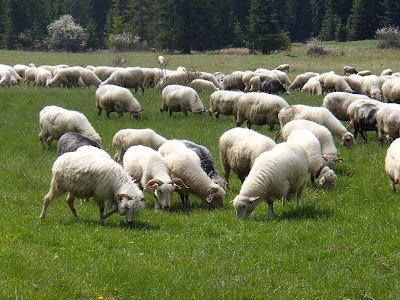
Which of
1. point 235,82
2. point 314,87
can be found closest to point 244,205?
point 314,87

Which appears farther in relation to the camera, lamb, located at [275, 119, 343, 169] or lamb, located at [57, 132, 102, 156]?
lamb, located at [275, 119, 343, 169]

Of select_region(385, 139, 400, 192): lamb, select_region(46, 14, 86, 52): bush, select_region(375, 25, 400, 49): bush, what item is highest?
select_region(375, 25, 400, 49): bush

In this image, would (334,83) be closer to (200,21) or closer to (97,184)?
(97,184)

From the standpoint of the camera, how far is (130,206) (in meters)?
7.62

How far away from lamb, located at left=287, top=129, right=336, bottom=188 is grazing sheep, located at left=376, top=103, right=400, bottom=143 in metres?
3.04

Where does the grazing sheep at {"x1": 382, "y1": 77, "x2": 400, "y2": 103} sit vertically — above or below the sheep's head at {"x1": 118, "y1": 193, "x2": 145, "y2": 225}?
above

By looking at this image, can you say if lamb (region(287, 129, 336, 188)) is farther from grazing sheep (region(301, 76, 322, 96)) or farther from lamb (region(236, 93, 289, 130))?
grazing sheep (region(301, 76, 322, 96))

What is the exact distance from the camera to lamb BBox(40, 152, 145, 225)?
771cm

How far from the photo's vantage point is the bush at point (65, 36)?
68875mm

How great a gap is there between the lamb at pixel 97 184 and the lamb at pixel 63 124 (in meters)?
4.73

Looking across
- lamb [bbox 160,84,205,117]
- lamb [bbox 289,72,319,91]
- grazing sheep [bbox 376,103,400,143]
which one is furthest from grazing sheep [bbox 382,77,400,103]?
lamb [bbox 289,72,319,91]

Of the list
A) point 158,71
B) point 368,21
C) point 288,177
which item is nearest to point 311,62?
point 158,71

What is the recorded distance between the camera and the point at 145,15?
78.9m

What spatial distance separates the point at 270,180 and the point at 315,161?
2.12 metres
